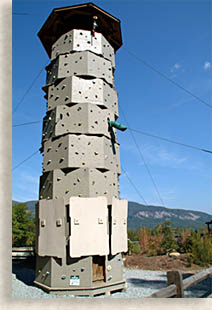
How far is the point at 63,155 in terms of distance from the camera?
8.48 m

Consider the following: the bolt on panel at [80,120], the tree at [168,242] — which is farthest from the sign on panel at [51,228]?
the tree at [168,242]

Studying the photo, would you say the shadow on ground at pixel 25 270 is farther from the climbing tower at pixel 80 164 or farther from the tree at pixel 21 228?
the tree at pixel 21 228

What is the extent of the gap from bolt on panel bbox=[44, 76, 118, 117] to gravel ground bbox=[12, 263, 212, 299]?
656 centimetres

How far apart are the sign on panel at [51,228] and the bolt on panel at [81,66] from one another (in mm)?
4963

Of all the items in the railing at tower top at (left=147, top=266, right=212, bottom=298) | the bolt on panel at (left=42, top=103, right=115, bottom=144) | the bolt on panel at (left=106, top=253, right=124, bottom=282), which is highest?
the bolt on panel at (left=42, top=103, right=115, bottom=144)

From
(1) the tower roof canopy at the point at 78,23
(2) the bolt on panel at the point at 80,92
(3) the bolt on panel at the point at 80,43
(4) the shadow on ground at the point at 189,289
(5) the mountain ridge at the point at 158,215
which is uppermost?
(1) the tower roof canopy at the point at 78,23

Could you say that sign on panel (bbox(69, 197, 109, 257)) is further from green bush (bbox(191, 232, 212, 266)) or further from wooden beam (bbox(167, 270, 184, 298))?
green bush (bbox(191, 232, 212, 266))

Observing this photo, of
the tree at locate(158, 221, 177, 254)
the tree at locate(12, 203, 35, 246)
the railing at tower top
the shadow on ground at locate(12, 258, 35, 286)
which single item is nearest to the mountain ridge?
the tree at locate(12, 203, 35, 246)

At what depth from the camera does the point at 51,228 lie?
780 cm

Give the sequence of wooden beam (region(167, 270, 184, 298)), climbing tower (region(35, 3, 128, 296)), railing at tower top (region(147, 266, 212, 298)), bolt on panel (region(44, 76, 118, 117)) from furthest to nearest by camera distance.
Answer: bolt on panel (region(44, 76, 118, 117)) < climbing tower (region(35, 3, 128, 296)) < wooden beam (region(167, 270, 184, 298)) < railing at tower top (region(147, 266, 212, 298))

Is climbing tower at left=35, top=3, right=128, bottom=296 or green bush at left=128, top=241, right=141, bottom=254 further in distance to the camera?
green bush at left=128, top=241, right=141, bottom=254

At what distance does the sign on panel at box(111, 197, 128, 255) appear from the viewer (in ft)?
26.5

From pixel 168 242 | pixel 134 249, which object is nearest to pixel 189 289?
pixel 168 242

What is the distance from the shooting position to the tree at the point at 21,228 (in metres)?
19.1
